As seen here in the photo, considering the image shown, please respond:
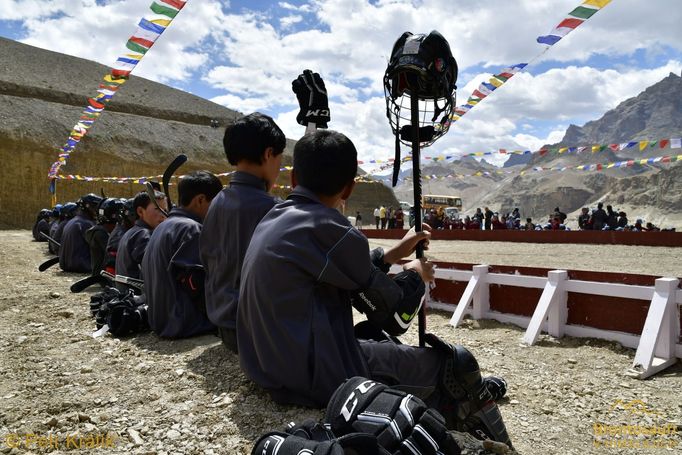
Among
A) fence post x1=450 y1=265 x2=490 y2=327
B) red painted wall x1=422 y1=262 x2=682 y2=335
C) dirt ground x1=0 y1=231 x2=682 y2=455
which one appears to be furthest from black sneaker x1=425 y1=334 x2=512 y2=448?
fence post x1=450 y1=265 x2=490 y2=327

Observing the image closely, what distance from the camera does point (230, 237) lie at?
3051 millimetres

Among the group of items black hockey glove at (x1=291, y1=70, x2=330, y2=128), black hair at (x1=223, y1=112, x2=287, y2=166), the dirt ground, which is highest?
black hockey glove at (x1=291, y1=70, x2=330, y2=128)

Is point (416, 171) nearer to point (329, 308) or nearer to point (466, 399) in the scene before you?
point (329, 308)

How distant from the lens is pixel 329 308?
2.10m

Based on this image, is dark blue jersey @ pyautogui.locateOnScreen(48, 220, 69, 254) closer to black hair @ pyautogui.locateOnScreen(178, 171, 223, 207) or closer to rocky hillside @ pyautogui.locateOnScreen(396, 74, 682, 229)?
black hair @ pyautogui.locateOnScreen(178, 171, 223, 207)

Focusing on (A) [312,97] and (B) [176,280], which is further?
(A) [312,97]

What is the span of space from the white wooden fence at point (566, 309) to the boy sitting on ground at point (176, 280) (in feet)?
8.22

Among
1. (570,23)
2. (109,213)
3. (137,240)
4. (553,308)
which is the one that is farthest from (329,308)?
(109,213)

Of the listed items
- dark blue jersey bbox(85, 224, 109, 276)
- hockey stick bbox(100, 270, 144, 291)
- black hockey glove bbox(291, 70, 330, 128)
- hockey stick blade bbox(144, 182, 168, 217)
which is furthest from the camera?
dark blue jersey bbox(85, 224, 109, 276)

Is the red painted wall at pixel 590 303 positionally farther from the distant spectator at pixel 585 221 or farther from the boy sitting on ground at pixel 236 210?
the distant spectator at pixel 585 221

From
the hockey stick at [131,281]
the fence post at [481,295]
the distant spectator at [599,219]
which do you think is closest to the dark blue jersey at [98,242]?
the hockey stick at [131,281]

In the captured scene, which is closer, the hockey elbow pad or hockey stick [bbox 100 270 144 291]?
the hockey elbow pad

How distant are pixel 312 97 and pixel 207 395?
2.89 meters

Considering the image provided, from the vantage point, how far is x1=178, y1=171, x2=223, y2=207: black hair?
4398 millimetres
